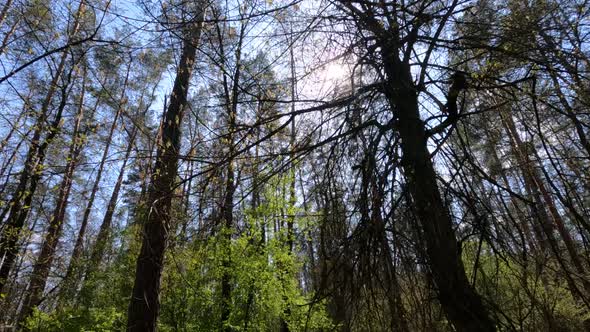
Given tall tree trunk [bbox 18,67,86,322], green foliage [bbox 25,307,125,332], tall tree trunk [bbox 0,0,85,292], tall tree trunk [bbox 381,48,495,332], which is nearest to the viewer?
tall tree trunk [bbox 381,48,495,332]

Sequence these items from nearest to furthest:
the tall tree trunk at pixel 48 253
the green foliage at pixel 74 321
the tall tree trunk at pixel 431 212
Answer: the tall tree trunk at pixel 431 212, the tall tree trunk at pixel 48 253, the green foliage at pixel 74 321

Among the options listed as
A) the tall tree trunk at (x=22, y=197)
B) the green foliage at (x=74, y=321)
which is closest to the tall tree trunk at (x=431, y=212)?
the tall tree trunk at (x=22, y=197)

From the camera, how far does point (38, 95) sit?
1087 centimetres

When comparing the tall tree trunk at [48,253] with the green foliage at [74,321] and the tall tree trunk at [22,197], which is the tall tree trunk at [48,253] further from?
the tall tree trunk at [22,197]

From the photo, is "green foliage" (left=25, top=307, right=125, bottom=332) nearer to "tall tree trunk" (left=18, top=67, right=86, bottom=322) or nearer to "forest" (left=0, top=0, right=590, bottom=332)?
"tall tree trunk" (left=18, top=67, right=86, bottom=322)

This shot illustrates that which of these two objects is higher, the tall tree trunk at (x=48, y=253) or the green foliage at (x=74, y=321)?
the tall tree trunk at (x=48, y=253)

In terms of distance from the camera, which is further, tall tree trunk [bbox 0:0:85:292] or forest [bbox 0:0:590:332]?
tall tree trunk [bbox 0:0:85:292]

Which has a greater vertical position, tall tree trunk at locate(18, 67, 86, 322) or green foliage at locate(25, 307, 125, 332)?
tall tree trunk at locate(18, 67, 86, 322)

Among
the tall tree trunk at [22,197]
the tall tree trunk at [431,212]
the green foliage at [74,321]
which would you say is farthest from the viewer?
the green foliage at [74,321]

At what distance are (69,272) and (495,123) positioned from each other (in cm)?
877

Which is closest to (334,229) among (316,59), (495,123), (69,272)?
(316,59)

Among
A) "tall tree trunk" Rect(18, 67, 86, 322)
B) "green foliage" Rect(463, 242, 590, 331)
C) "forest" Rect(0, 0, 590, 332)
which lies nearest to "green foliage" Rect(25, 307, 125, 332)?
"tall tree trunk" Rect(18, 67, 86, 322)

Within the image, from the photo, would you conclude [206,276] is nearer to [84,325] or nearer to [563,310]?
[84,325]

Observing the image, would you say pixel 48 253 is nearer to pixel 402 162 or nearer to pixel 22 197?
pixel 22 197
